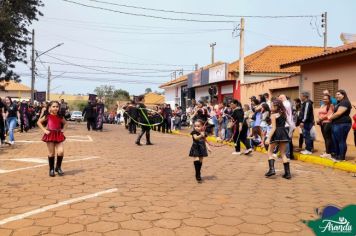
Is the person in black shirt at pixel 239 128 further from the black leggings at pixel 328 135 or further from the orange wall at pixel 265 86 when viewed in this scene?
the orange wall at pixel 265 86

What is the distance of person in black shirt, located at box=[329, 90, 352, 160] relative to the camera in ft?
31.3

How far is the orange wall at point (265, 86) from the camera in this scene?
729 inches

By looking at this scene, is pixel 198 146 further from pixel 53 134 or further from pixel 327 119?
pixel 327 119

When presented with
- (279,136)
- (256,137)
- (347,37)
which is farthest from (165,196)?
(347,37)

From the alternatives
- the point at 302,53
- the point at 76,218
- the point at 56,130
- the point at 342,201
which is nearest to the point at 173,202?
the point at 76,218

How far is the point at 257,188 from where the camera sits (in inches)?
277

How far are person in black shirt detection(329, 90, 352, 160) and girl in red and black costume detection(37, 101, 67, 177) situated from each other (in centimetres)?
629

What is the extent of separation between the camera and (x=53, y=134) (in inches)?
314

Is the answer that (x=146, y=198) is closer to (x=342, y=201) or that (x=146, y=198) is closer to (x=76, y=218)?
(x=76, y=218)

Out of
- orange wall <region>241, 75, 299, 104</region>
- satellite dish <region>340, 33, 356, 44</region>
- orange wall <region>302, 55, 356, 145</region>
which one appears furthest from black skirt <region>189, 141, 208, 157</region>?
satellite dish <region>340, 33, 356, 44</region>

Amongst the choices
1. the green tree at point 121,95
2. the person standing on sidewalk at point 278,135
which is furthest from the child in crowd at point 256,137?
the green tree at point 121,95

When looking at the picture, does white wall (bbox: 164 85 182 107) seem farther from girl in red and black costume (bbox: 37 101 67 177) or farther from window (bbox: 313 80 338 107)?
girl in red and black costume (bbox: 37 101 67 177)

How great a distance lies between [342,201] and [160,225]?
123 inches

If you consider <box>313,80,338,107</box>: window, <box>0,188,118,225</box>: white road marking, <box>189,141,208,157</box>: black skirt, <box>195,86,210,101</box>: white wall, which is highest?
<box>195,86,210,101</box>: white wall
